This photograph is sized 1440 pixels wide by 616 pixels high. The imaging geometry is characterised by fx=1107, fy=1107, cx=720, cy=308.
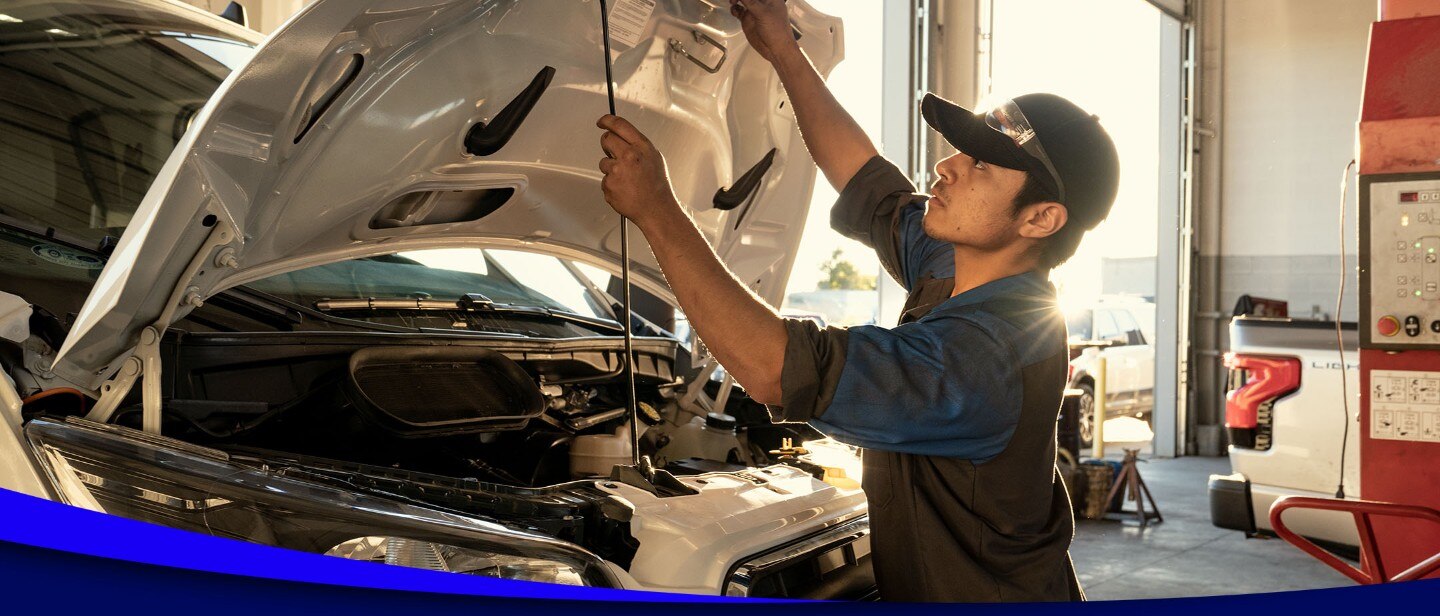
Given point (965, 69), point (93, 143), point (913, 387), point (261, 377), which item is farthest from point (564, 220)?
point (965, 69)

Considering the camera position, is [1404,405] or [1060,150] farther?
[1404,405]

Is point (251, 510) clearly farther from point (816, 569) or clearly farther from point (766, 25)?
point (766, 25)

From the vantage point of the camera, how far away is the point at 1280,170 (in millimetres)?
9391

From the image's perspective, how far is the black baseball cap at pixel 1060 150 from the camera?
150 cm

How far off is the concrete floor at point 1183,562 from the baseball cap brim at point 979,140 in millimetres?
3281

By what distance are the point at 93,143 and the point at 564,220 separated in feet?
2.95

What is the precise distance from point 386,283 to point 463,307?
18 centimetres

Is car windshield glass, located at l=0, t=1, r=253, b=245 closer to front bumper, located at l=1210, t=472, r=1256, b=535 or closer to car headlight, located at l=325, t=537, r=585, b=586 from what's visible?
car headlight, located at l=325, t=537, r=585, b=586

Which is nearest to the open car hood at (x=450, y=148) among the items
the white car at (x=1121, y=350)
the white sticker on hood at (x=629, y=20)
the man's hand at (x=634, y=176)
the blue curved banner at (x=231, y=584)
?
the white sticker on hood at (x=629, y=20)

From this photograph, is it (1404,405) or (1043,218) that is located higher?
(1043,218)

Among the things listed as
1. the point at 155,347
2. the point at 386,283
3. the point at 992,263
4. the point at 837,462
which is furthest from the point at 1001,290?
the point at 386,283

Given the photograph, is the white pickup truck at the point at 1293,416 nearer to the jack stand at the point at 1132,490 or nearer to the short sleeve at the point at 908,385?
the jack stand at the point at 1132,490

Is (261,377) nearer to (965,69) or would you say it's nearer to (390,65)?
(390,65)

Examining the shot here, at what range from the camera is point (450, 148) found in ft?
6.27
